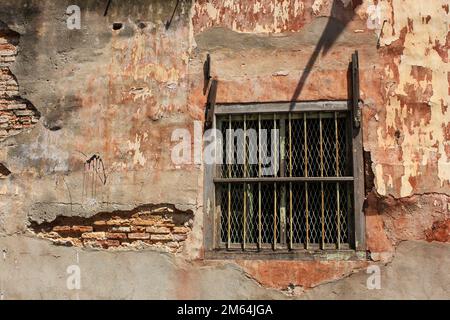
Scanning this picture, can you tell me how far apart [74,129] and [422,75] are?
10.4 ft

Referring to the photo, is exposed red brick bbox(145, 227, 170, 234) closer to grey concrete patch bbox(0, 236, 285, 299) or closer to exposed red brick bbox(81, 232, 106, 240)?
grey concrete patch bbox(0, 236, 285, 299)

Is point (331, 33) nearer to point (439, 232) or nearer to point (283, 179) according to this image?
point (283, 179)

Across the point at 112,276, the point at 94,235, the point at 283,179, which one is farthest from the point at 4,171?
the point at 283,179

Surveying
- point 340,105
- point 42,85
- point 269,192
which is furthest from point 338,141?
point 42,85

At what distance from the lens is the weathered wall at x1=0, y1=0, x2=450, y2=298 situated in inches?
198

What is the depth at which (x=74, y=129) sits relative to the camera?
5.47 meters

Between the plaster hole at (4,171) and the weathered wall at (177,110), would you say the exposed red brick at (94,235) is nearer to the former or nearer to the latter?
the weathered wall at (177,110)

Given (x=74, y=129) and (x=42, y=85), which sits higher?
(x=42, y=85)

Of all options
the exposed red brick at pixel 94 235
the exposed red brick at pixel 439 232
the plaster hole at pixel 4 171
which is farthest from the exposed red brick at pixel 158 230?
the exposed red brick at pixel 439 232

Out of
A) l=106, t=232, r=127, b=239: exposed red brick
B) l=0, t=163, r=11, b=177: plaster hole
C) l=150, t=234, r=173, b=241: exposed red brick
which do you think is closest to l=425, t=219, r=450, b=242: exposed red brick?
l=150, t=234, r=173, b=241: exposed red brick

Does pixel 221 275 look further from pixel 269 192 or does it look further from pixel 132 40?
pixel 132 40

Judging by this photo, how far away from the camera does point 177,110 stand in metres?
5.35

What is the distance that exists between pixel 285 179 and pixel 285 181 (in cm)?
3
